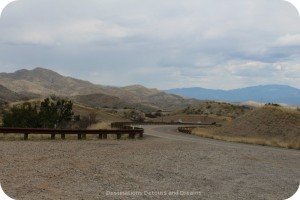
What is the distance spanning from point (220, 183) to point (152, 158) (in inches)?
200

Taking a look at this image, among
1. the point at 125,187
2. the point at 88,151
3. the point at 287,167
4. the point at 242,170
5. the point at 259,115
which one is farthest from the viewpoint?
the point at 259,115

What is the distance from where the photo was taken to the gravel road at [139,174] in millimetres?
11180

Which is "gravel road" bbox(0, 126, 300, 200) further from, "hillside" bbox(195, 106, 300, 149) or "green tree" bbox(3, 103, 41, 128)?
"green tree" bbox(3, 103, 41, 128)

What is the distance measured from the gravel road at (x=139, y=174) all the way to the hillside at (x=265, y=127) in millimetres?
16005

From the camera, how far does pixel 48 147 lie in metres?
20.6

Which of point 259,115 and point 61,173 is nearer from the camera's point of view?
point 61,173

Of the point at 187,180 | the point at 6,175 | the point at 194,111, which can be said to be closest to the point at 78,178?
Result: the point at 6,175

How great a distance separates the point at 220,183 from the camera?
1302 cm

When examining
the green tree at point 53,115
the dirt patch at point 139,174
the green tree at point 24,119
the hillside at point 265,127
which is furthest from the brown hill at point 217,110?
the dirt patch at point 139,174

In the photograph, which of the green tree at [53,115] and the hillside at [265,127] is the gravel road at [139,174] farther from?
the green tree at [53,115]

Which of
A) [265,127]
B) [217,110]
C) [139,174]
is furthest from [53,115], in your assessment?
[217,110]

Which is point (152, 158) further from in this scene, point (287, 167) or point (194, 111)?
point (194, 111)

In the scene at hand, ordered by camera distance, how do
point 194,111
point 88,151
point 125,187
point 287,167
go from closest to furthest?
point 125,187 < point 287,167 < point 88,151 < point 194,111

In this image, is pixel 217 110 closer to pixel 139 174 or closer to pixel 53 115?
pixel 53 115
